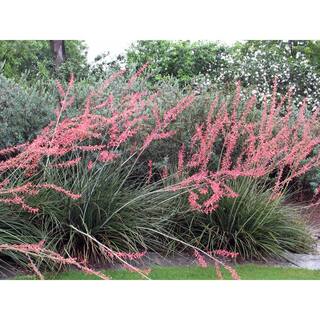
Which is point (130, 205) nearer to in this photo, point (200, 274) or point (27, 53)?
point (200, 274)

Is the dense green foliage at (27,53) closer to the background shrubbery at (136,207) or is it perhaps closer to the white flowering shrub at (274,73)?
the white flowering shrub at (274,73)

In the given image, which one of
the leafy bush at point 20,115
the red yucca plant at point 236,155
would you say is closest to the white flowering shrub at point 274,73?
the red yucca plant at point 236,155

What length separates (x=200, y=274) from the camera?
14.9 ft

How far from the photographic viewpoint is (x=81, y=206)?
465 centimetres

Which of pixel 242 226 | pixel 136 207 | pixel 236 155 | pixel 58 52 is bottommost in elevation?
pixel 242 226

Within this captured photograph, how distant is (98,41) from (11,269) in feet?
22.6

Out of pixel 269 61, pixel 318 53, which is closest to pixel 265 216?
pixel 269 61

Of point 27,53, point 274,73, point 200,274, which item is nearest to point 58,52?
point 27,53

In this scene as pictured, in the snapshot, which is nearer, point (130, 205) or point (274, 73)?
point (130, 205)

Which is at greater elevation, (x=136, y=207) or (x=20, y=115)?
(x=20, y=115)

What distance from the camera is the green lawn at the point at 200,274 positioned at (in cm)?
436

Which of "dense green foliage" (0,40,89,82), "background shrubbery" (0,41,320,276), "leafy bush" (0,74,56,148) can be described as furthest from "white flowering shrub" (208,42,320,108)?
"leafy bush" (0,74,56,148)

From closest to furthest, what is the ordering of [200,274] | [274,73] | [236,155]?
[200,274] → [236,155] → [274,73]
